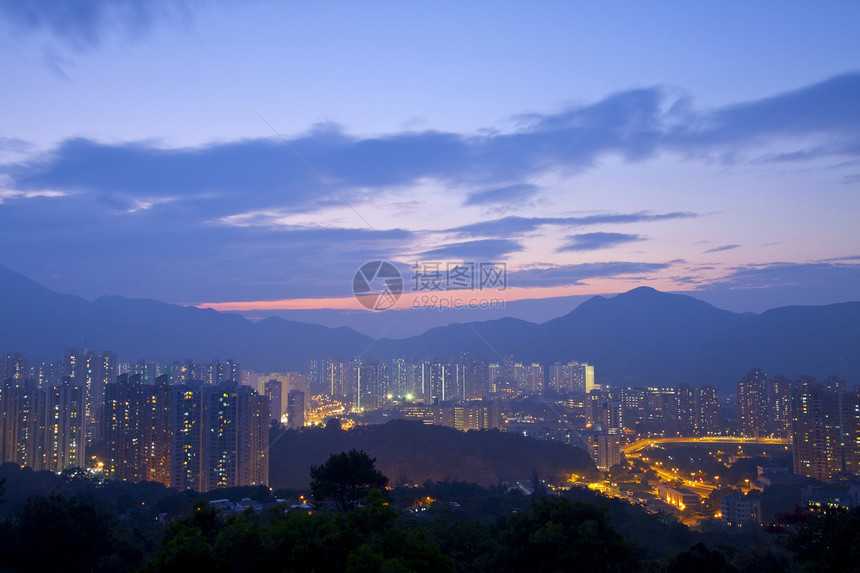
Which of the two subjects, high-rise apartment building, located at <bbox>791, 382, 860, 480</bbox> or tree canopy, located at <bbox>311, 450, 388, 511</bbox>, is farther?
high-rise apartment building, located at <bbox>791, 382, 860, 480</bbox>

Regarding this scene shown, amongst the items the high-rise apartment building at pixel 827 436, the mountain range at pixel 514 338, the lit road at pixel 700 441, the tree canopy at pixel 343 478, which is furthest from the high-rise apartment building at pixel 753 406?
the tree canopy at pixel 343 478

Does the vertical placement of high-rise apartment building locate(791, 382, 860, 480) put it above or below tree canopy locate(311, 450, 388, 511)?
below

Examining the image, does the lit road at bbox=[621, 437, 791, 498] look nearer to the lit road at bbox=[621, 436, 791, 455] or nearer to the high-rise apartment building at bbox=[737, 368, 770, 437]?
the lit road at bbox=[621, 436, 791, 455]

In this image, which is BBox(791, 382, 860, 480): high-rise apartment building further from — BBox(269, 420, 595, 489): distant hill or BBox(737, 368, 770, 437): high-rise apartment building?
BBox(737, 368, 770, 437): high-rise apartment building

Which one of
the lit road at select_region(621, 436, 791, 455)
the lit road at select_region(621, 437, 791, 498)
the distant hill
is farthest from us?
the lit road at select_region(621, 436, 791, 455)

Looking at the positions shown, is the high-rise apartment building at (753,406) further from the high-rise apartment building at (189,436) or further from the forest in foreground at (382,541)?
the high-rise apartment building at (189,436)

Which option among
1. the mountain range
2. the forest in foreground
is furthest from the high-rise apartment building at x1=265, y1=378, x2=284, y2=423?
the forest in foreground

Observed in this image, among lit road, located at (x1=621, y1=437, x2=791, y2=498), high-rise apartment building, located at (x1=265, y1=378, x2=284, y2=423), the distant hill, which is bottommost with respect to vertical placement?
lit road, located at (x1=621, y1=437, x2=791, y2=498)

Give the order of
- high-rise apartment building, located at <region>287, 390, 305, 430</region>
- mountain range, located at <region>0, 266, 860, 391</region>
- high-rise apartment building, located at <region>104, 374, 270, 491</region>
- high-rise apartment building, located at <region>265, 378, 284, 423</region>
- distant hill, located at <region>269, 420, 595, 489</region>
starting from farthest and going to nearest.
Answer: mountain range, located at <region>0, 266, 860, 391</region>
high-rise apartment building, located at <region>265, 378, 284, 423</region>
high-rise apartment building, located at <region>287, 390, 305, 430</region>
distant hill, located at <region>269, 420, 595, 489</region>
high-rise apartment building, located at <region>104, 374, 270, 491</region>
